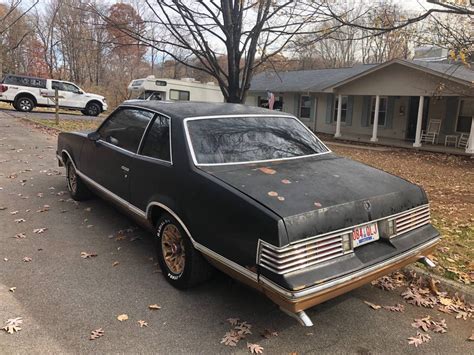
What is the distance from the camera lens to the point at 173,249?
389cm

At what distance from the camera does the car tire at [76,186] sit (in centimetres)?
637

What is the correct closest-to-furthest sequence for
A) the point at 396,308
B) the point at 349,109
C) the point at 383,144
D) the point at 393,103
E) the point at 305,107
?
the point at 396,308 → the point at 383,144 → the point at 393,103 → the point at 349,109 → the point at 305,107

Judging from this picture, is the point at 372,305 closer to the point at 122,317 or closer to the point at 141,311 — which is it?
the point at 141,311

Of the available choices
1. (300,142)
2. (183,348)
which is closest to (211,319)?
(183,348)

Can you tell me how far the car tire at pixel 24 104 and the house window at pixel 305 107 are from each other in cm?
1606

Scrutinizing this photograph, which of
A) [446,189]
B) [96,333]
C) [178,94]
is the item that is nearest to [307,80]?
[178,94]

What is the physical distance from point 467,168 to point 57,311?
1357 cm

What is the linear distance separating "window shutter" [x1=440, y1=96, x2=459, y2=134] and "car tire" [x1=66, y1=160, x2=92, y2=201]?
17.4 metres

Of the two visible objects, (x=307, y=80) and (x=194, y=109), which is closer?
(x=194, y=109)

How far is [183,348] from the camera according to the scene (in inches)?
119

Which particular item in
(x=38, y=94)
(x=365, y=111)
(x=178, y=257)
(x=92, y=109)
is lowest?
(x=178, y=257)

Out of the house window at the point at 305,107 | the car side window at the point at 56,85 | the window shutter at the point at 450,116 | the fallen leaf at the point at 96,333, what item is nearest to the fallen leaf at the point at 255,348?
the fallen leaf at the point at 96,333

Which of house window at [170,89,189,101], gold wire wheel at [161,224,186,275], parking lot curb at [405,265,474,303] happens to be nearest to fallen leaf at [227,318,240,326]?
gold wire wheel at [161,224,186,275]

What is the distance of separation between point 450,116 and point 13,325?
19805 millimetres
